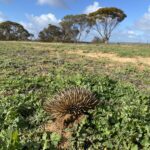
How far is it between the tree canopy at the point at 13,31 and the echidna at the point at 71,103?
1314 inches

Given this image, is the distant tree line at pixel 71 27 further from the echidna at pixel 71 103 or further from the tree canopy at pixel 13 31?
the echidna at pixel 71 103

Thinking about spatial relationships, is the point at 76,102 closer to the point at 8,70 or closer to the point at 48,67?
the point at 8,70

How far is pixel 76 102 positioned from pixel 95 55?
11.5 meters

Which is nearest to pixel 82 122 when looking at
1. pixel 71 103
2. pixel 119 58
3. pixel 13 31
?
pixel 71 103

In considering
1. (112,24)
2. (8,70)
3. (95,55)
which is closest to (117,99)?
(8,70)

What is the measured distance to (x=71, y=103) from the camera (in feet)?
21.6

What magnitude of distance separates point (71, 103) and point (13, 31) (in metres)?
34.7

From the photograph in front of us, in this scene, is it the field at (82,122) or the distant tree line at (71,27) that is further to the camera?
the distant tree line at (71,27)

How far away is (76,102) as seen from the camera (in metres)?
6.61

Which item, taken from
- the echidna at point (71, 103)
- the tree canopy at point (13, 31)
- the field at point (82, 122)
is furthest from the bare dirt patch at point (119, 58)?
the tree canopy at point (13, 31)

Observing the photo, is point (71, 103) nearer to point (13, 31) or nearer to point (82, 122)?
point (82, 122)

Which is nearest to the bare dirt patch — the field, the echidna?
the field

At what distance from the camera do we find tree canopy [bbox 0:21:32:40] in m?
39.6

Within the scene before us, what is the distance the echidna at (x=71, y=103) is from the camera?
6.59 metres
